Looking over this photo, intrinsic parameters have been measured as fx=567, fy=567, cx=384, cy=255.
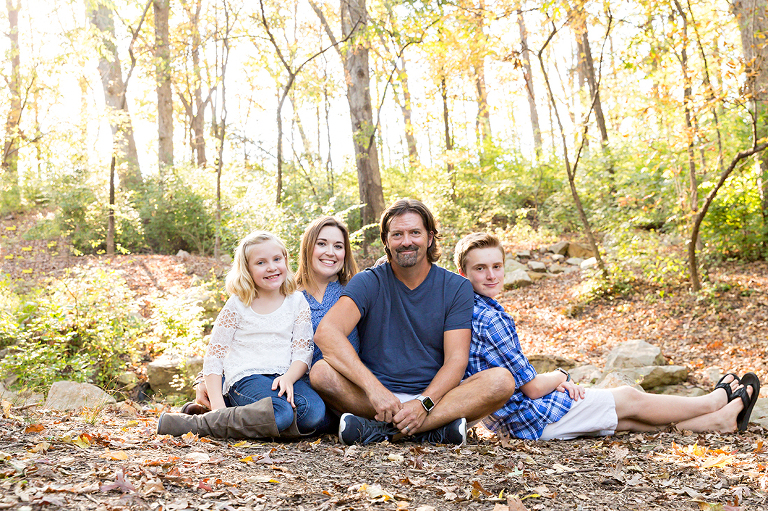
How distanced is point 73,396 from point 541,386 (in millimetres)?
3773

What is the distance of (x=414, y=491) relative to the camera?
238cm

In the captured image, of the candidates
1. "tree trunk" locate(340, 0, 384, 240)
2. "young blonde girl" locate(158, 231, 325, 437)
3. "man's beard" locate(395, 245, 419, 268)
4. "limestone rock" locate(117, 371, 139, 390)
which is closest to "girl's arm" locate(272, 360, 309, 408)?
"young blonde girl" locate(158, 231, 325, 437)

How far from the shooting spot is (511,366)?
3.38m

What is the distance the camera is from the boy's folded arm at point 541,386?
3.37m

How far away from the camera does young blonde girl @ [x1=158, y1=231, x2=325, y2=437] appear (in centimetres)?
333

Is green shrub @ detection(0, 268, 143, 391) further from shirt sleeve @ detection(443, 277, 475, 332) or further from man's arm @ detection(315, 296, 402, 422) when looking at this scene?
shirt sleeve @ detection(443, 277, 475, 332)

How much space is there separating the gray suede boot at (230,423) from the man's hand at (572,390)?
172 cm

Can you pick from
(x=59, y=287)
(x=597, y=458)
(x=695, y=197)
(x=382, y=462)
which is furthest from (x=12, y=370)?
(x=695, y=197)

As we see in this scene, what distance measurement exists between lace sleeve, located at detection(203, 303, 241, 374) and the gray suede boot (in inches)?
11.4

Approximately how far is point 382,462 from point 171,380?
3.71 meters

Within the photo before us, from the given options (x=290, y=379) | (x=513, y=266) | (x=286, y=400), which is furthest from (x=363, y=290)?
(x=513, y=266)

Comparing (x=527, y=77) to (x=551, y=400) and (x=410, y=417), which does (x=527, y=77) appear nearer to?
(x=551, y=400)

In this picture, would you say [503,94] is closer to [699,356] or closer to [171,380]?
[699,356]

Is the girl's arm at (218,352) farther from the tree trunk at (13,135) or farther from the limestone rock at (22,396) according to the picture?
the tree trunk at (13,135)
